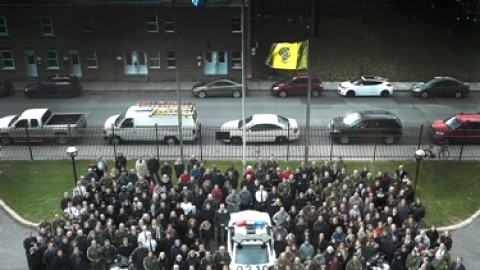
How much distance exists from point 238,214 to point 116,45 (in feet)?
74.2

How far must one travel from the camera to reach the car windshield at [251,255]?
16031mm

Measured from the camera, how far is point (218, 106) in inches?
1277

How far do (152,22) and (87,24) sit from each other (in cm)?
445

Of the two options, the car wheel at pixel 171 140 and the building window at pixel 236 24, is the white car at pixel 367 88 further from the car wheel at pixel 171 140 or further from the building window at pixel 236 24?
the car wheel at pixel 171 140

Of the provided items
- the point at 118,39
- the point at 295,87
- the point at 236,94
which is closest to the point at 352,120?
the point at 295,87

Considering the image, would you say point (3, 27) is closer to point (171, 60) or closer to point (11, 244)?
point (171, 60)

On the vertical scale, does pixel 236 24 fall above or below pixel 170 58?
above

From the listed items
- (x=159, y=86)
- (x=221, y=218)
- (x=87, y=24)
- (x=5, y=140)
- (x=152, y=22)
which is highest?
(x=152, y=22)

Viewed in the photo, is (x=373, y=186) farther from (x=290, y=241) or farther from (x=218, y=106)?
(x=218, y=106)

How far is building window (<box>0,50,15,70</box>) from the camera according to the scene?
3777 centimetres

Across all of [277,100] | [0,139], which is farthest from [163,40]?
[0,139]

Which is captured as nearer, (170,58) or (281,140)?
(281,140)

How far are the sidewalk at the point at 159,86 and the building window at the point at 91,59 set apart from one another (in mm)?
1329

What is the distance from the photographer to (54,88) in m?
34.0
